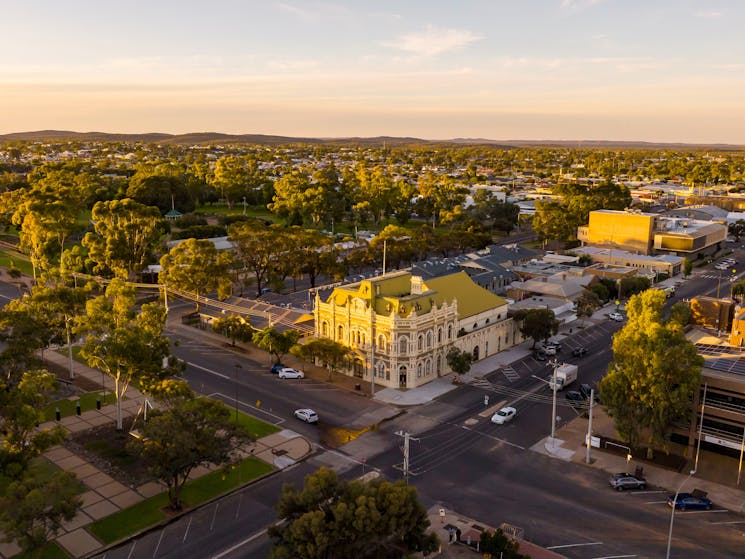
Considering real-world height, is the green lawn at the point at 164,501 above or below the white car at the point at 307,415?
below

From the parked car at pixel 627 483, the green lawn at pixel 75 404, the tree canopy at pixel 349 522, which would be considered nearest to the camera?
the tree canopy at pixel 349 522

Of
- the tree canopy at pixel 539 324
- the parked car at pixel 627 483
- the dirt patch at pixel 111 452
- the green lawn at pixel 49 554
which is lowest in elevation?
the green lawn at pixel 49 554

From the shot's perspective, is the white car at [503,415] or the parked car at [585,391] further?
the parked car at [585,391]

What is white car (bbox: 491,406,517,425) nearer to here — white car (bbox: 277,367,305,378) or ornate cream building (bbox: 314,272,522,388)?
ornate cream building (bbox: 314,272,522,388)

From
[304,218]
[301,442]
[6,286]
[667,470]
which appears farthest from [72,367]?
[304,218]

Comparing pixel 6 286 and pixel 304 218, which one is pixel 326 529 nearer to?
pixel 6 286

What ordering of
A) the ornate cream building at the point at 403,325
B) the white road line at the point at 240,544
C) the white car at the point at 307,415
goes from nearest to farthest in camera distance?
the white road line at the point at 240,544
the white car at the point at 307,415
the ornate cream building at the point at 403,325

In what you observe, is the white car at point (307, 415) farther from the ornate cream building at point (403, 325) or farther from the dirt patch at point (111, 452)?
the dirt patch at point (111, 452)

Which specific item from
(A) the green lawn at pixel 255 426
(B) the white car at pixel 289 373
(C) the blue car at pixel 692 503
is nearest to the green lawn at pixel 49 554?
(A) the green lawn at pixel 255 426
